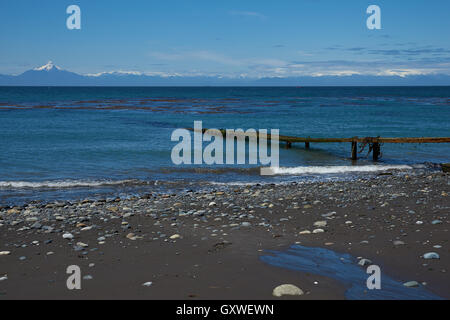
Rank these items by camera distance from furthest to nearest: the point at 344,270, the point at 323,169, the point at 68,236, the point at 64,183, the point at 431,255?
1. the point at 323,169
2. the point at 64,183
3. the point at 68,236
4. the point at 431,255
5. the point at 344,270

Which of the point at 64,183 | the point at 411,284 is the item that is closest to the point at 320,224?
the point at 411,284

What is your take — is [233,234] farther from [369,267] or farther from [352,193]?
[352,193]

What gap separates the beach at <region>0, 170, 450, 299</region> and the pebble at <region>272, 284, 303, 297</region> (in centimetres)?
8

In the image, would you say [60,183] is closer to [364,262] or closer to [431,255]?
[364,262]

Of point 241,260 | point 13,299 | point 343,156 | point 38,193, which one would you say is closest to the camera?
point 13,299

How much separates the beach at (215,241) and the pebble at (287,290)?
0.26 ft

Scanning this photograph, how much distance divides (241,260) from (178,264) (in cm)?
105

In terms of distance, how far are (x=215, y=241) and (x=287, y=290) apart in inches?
108

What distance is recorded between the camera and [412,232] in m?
8.52

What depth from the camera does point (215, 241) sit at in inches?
323

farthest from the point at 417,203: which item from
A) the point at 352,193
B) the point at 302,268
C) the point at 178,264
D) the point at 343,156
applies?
the point at 343,156

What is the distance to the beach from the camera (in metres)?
6.02

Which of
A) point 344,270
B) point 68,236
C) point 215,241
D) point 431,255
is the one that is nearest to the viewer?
point 344,270

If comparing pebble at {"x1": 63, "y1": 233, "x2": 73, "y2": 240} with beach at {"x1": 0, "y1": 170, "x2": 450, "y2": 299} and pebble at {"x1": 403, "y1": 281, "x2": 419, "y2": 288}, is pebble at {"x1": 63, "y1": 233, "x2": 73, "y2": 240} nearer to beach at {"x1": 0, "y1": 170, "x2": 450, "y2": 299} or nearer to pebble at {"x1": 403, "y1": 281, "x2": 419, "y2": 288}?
beach at {"x1": 0, "y1": 170, "x2": 450, "y2": 299}
